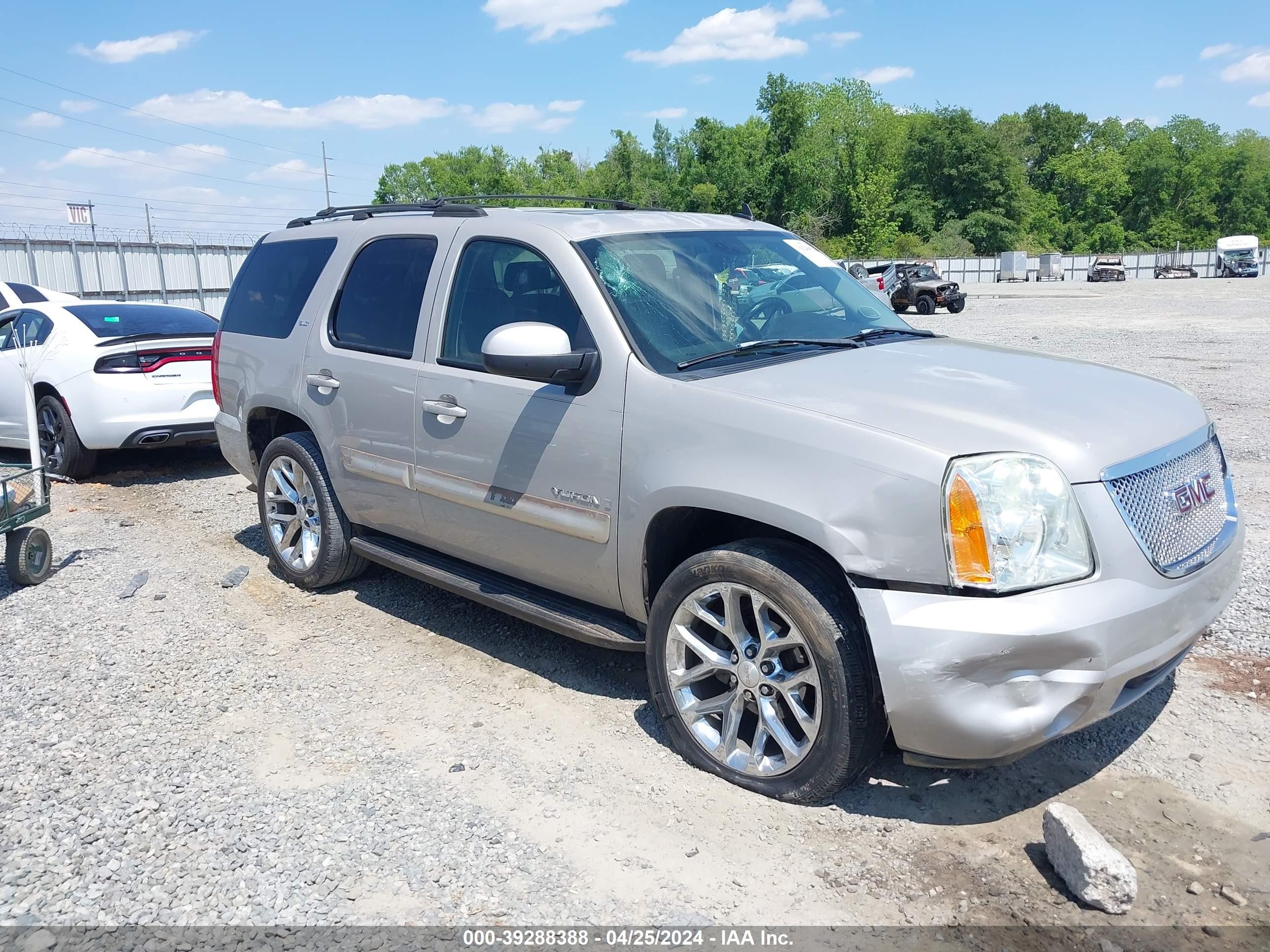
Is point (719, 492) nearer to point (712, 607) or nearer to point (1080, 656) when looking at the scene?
point (712, 607)

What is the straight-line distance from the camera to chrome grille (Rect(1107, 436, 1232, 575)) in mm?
3025

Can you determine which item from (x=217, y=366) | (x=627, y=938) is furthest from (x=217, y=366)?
(x=627, y=938)

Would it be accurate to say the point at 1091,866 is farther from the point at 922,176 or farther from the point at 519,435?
the point at 922,176

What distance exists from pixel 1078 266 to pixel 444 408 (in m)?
85.8

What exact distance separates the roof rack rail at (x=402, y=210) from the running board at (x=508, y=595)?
5.35 ft

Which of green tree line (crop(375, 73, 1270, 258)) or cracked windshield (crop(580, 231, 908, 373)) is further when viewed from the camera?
green tree line (crop(375, 73, 1270, 258))

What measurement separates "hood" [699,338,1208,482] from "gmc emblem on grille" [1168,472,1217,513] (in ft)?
0.54

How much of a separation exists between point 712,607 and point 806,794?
0.70 metres

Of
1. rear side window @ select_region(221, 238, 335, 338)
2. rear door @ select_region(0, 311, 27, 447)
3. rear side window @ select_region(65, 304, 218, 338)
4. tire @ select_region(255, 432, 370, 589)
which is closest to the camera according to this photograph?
tire @ select_region(255, 432, 370, 589)

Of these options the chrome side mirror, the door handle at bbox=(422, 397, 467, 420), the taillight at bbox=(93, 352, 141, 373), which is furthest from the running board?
the taillight at bbox=(93, 352, 141, 373)

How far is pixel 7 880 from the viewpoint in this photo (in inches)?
121

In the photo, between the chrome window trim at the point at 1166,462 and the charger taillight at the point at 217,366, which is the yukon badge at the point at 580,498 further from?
the charger taillight at the point at 217,366

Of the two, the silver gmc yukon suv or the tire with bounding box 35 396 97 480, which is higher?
the silver gmc yukon suv

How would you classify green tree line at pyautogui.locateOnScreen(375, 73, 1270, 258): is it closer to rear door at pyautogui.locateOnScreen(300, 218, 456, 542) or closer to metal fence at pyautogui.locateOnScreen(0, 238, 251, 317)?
metal fence at pyautogui.locateOnScreen(0, 238, 251, 317)
